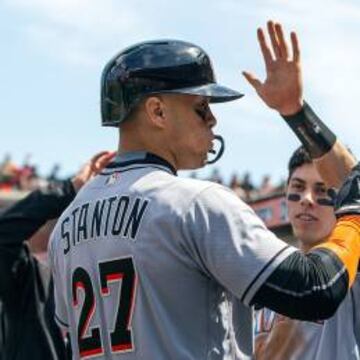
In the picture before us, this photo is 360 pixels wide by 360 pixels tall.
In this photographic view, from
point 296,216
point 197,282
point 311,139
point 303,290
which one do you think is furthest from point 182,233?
point 296,216

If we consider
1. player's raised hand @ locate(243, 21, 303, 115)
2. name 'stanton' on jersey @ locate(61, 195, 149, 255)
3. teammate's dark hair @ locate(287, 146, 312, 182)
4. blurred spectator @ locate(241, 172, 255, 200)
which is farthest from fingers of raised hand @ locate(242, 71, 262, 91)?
blurred spectator @ locate(241, 172, 255, 200)

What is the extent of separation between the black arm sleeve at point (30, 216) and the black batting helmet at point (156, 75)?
200 centimetres

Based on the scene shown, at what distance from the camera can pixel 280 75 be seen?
13.7ft

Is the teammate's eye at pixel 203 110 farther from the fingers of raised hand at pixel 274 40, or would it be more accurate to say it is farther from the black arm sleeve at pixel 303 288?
the black arm sleeve at pixel 303 288

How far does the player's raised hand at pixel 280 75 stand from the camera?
4.07 metres

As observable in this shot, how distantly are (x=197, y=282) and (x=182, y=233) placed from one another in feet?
0.53

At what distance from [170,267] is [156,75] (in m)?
0.64

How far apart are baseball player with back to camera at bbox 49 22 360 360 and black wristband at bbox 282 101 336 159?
556mm

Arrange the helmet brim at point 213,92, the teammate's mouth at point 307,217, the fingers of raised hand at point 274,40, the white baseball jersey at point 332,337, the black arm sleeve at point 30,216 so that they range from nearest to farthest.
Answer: the helmet brim at point 213,92 → the fingers of raised hand at point 274,40 → the white baseball jersey at point 332,337 → the teammate's mouth at point 307,217 → the black arm sleeve at point 30,216

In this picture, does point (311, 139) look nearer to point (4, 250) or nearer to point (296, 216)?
point (296, 216)

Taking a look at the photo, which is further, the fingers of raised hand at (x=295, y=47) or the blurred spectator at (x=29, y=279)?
the blurred spectator at (x=29, y=279)

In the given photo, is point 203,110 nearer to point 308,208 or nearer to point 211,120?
point 211,120

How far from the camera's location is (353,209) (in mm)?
3736

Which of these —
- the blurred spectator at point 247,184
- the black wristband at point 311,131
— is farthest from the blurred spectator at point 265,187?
the black wristband at point 311,131
